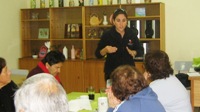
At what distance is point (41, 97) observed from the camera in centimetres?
142

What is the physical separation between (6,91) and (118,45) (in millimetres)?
1522

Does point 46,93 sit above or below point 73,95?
above

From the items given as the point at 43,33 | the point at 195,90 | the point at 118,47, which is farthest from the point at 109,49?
the point at 43,33

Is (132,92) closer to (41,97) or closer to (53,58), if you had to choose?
(41,97)

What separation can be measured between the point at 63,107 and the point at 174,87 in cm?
135

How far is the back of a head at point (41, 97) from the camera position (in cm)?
140

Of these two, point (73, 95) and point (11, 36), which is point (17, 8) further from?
point (73, 95)

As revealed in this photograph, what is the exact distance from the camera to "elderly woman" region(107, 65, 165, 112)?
1.94 metres

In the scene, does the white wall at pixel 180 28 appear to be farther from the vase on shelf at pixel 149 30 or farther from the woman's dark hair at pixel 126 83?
the woman's dark hair at pixel 126 83

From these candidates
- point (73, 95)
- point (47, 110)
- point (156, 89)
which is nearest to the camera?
point (47, 110)

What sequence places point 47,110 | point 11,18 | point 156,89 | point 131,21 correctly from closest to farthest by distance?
point 47,110 < point 156,89 < point 131,21 < point 11,18

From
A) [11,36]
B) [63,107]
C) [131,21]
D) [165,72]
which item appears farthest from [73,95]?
[11,36]

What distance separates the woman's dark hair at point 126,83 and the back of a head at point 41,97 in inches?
22.9

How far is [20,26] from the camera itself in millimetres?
6305
